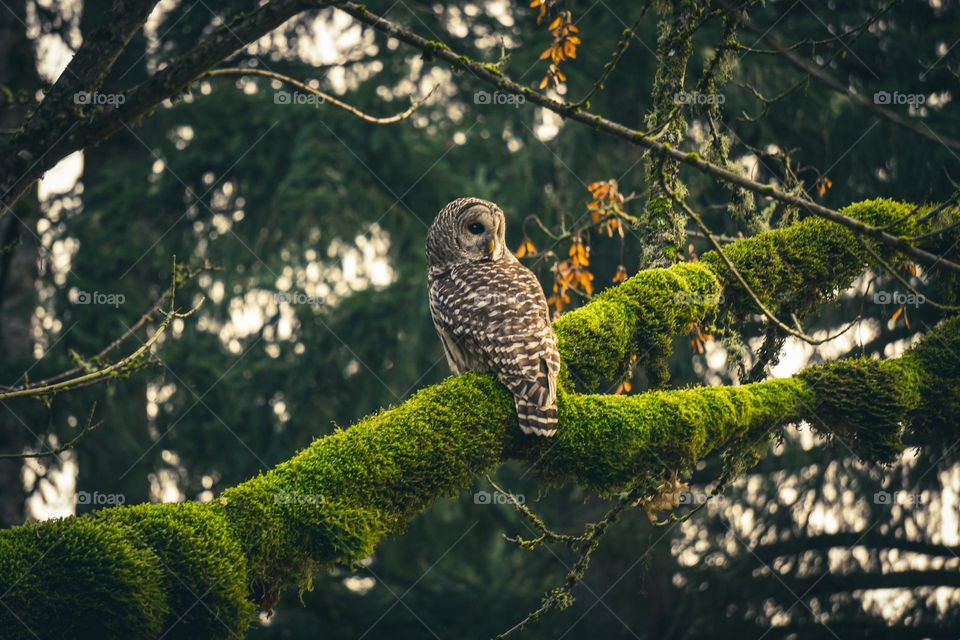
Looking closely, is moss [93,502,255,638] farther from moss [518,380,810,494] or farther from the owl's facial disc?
the owl's facial disc

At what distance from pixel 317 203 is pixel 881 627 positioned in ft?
22.3

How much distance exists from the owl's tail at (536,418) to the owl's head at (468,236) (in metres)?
2.13

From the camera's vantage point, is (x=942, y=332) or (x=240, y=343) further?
(x=240, y=343)

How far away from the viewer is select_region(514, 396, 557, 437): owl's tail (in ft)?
12.3

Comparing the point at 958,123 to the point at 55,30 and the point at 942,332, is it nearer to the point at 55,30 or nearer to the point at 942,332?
the point at 942,332

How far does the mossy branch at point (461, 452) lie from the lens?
2.88 m

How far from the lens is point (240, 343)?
33.7 ft

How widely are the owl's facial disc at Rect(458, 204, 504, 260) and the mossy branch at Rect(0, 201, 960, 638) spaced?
1.41 m

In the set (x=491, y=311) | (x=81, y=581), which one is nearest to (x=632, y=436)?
(x=491, y=311)

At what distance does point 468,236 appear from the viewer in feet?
19.6

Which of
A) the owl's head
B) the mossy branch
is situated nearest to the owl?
the owl's head

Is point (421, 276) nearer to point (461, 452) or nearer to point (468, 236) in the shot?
point (468, 236)

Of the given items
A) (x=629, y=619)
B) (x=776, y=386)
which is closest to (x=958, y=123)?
(x=776, y=386)

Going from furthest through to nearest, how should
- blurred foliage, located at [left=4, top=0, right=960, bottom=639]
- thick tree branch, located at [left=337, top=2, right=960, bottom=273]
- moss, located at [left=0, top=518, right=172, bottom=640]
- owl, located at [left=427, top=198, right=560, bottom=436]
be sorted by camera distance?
1. blurred foliage, located at [left=4, top=0, right=960, bottom=639]
2. owl, located at [left=427, top=198, right=560, bottom=436]
3. thick tree branch, located at [left=337, top=2, right=960, bottom=273]
4. moss, located at [left=0, top=518, right=172, bottom=640]
